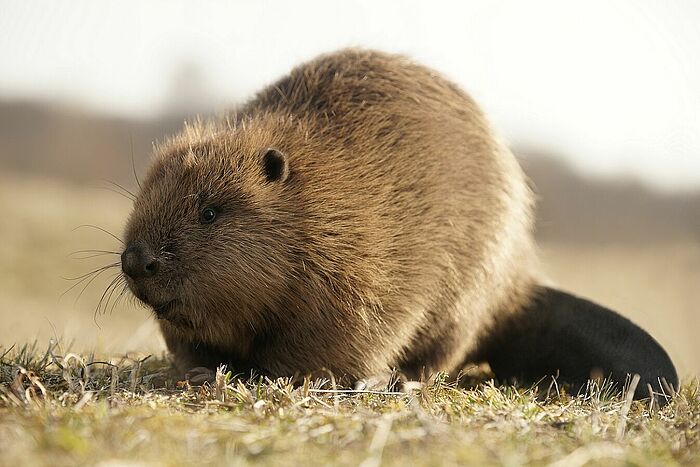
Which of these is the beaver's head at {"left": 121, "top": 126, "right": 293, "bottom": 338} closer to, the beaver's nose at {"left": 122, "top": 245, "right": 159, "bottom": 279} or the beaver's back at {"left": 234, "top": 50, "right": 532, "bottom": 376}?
the beaver's nose at {"left": 122, "top": 245, "right": 159, "bottom": 279}

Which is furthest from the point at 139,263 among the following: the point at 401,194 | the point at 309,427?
the point at 401,194

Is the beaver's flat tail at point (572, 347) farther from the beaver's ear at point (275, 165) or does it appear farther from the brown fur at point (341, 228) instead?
the beaver's ear at point (275, 165)

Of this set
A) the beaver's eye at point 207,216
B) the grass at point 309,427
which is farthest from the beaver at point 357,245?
the grass at point 309,427

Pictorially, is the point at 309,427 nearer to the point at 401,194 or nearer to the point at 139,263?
the point at 139,263

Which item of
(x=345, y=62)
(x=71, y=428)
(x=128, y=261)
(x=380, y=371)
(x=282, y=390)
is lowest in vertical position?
(x=380, y=371)

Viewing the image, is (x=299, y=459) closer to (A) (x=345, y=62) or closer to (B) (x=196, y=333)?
(B) (x=196, y=333)

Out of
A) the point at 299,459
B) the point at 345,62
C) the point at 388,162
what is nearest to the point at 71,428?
the point at 299,459
